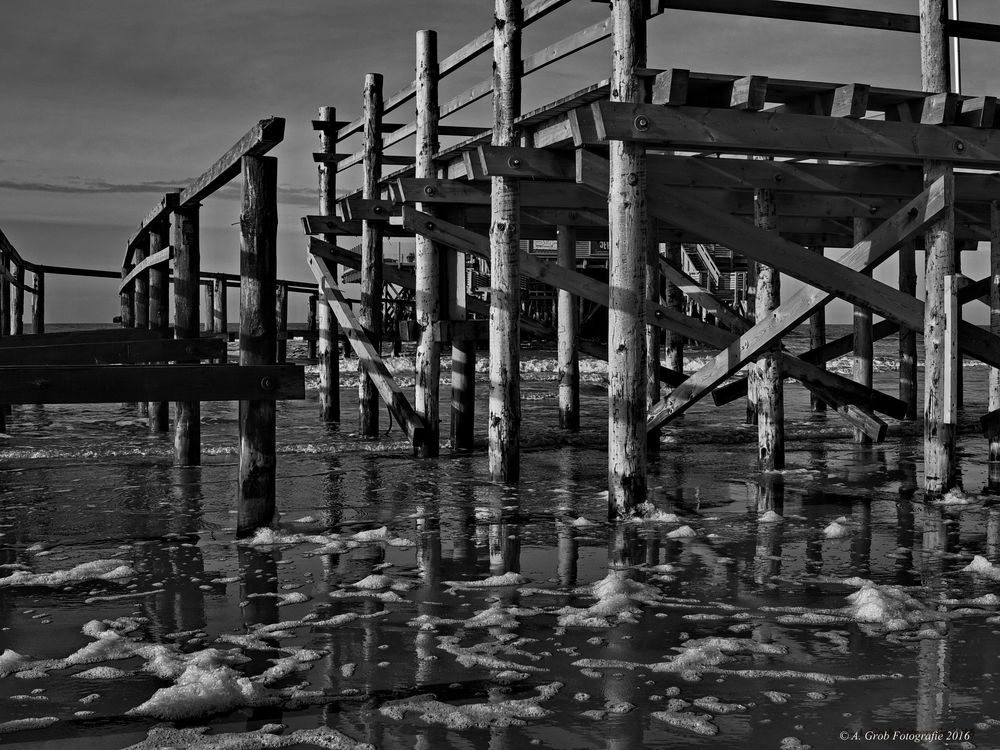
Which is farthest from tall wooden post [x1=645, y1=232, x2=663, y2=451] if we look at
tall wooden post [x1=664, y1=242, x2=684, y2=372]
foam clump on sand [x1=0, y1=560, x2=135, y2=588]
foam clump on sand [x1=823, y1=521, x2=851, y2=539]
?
foam clump on sand [x1=0, y1=560, x2=135, y2=588]

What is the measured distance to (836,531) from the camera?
703cm

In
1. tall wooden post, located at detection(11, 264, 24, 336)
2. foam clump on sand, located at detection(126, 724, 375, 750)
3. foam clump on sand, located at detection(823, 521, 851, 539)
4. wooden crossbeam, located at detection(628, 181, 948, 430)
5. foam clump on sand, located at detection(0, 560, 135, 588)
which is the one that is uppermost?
tall wooden post, located at detection(11, 264, 24, 336)

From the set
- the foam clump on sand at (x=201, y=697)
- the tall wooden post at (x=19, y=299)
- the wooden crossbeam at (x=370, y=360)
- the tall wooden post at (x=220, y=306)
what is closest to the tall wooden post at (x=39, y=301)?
the tall wooden post at (x=19, y=299)

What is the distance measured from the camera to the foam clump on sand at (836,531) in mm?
6945

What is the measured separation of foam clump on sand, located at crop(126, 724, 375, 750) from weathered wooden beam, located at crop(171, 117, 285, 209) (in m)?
4.01

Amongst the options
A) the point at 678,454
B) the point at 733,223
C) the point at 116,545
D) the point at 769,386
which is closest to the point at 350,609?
the point at 116,545

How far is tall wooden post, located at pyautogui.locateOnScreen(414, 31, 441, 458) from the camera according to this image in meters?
11.4

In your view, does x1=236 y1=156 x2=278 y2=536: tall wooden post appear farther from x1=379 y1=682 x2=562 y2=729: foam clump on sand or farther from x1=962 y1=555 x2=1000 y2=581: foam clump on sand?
x1=962 y1=555 x2=1000 y2=581: foam clump on sand

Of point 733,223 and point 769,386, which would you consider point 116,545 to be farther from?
point 769,386

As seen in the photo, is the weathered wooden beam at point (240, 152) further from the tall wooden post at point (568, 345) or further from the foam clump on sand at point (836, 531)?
the tall wooden post at point (568, 345)

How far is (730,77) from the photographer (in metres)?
7.32

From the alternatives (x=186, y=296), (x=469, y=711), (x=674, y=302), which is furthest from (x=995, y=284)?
(x=469, y=711)

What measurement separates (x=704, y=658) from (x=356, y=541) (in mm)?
2993

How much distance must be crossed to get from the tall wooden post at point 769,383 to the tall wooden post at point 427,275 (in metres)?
3.27
